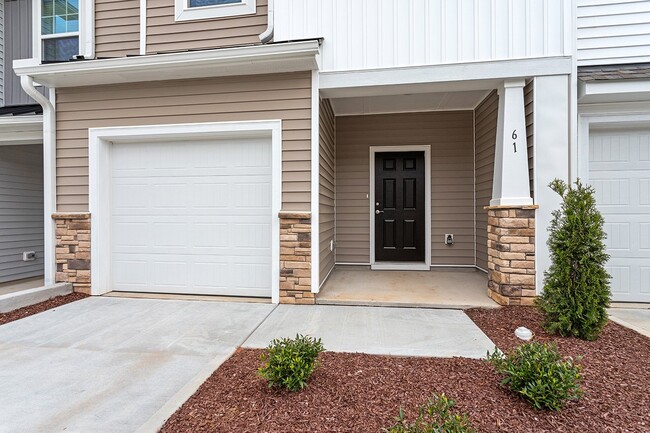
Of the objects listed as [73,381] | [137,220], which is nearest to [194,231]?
[137,220]

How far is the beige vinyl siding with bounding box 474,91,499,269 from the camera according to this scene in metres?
4.56

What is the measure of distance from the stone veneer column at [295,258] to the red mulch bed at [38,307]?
2643mm

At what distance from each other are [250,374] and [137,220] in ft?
10.3

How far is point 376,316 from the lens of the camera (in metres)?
3.36

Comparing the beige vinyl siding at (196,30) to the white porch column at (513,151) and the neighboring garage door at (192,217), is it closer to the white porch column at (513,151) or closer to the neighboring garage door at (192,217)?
the neighboring garage door at (192,217)

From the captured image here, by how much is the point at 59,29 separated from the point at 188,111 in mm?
3560

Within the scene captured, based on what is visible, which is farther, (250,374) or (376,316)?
(376,316)

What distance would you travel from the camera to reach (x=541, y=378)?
173 centimetres

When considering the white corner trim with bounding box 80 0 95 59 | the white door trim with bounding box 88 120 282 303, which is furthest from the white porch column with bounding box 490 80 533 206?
the white corner trim with bounding box 80 0 95 59

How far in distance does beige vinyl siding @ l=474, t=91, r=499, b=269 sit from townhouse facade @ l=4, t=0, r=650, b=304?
9 cm

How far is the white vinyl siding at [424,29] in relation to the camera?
362 cm

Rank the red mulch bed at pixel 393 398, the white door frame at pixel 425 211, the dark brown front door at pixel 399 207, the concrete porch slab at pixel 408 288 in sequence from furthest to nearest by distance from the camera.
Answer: the dark brown front door at pixel 399 207 < the white door frame at pixel 425 211 < the concrete porch slab at pixel 408 288 < the red mulch bed at pixel 393 398

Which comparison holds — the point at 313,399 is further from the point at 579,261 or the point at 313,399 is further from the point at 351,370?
the point at 579,261

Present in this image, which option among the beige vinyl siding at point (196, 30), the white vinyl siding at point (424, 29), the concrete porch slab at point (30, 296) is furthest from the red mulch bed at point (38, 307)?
the white vinyl siding at point (424, 29)
